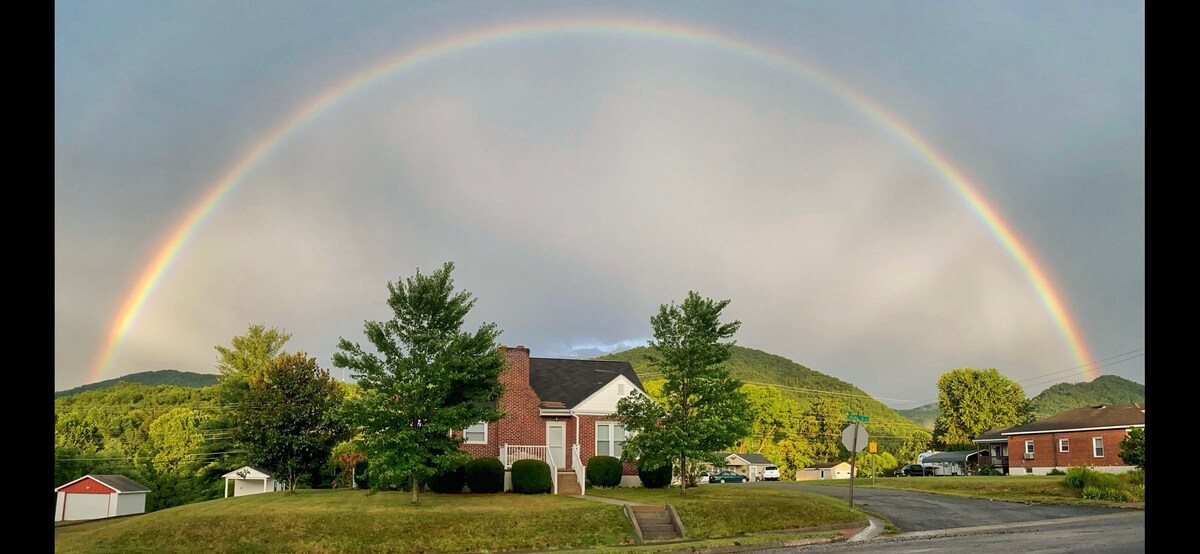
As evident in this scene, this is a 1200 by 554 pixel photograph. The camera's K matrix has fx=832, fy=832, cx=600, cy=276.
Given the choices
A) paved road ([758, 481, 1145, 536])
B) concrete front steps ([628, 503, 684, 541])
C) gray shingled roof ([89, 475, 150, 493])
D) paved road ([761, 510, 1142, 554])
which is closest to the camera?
paved road ([761, 510, 1142, 554])

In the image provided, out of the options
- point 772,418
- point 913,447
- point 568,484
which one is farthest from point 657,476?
point 913,447

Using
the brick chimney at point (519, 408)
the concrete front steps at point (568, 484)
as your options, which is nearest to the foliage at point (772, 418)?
the brick chimney at point (519, 408)

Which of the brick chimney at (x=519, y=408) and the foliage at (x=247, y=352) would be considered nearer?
the brick chimney at (x=519, y=408)

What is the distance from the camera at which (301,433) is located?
4016cm

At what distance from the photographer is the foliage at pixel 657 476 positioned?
38.6 metres

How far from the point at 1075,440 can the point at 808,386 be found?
420 feet

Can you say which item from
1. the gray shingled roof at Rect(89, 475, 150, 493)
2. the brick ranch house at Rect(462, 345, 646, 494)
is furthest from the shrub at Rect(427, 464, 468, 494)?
the gray shingled roof at Rect(89, 475, 150, 493)

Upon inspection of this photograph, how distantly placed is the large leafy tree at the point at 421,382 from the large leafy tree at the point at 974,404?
95.8 metres

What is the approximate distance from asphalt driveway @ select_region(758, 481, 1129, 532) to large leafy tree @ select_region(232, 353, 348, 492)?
25.3m

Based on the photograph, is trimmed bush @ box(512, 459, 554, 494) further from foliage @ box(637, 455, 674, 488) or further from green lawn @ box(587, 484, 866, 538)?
foliage @ box(637, 455, 674, 488)

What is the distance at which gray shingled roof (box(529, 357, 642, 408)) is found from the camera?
4266 cm

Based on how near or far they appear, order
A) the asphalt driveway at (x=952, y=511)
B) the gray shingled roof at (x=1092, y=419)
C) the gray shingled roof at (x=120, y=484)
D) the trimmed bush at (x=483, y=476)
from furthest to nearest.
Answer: the gray shingled roof at (x=1092, y=419) < the gray shingled roof at (x=120, y=484) < the trimmed bush at (x=483, y=476) < the asphalt driveway at (x=952, y=511)

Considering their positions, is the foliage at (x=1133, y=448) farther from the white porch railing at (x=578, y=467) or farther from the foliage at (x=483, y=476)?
the foliage at (x=483, y=476)
